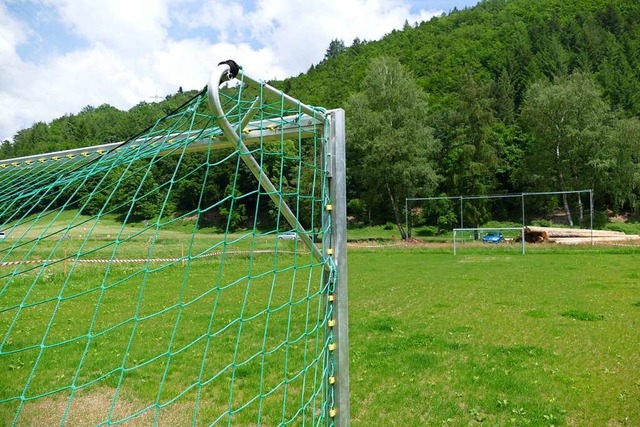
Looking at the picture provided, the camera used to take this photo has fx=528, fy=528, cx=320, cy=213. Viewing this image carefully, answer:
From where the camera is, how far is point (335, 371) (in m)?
2.85

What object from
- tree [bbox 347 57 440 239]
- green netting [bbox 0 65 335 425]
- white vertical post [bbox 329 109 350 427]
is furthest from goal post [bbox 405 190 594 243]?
white vertical post [bbox 329 109 350 427]

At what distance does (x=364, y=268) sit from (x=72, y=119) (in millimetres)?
71760

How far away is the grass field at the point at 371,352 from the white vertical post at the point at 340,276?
18cm

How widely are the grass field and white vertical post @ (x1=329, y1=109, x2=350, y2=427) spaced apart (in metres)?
0.18

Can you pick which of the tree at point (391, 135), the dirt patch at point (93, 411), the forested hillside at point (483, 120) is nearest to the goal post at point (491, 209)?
the forested hillside at point (483, 120)

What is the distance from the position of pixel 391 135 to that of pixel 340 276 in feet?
103

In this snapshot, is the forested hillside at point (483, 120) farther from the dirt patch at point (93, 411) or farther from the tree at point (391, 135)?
the dirt patch at point (93, 411)

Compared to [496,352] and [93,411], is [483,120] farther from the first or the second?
[93,411]

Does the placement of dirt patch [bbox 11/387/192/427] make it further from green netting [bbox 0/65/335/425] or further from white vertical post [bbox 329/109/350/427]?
white vertical post [bbox 329/109/350/427]

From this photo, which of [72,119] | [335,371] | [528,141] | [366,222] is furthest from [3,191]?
[72,119]

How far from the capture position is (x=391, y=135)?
110 ft

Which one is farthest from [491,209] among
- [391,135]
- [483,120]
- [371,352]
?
[371,352]

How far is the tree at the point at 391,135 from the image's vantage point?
33812 mm

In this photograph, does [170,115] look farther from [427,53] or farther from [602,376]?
[427,53]
